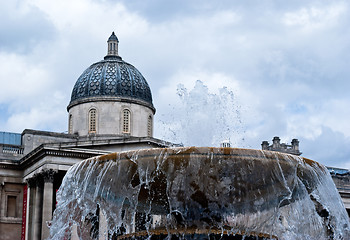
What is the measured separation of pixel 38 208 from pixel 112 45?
13.6 metres

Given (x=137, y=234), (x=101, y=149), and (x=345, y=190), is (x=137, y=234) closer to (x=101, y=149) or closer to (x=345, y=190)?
(x=101, y=149)

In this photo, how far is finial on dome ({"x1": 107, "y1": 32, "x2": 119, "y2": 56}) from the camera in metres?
45.7

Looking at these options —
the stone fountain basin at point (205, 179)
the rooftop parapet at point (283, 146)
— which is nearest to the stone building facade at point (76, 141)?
the rooftop parapet at point (283, 146)

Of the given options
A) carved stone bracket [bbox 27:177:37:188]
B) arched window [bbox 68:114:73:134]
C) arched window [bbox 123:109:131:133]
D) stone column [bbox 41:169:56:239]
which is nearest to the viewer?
stone column [bbox 41:169:56:239]

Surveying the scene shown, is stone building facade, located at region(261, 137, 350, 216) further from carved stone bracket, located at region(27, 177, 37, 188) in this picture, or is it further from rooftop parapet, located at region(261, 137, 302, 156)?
carved stone bracket, located at region(27, 177, 37, 188)

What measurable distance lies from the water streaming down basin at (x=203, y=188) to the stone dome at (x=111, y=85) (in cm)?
2738

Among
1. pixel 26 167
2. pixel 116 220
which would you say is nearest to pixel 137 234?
pixel 116 220

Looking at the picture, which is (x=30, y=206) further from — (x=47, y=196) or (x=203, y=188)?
(x=203, y=188)

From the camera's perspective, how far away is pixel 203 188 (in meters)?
13.5

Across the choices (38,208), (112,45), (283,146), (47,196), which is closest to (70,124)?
(112,45)

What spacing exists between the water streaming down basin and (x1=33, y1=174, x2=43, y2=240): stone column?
21984mm

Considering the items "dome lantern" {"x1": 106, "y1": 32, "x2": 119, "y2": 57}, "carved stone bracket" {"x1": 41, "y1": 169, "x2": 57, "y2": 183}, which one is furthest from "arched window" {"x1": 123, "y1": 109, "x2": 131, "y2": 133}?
"carved stone bracket" {"x1": 41, "y1": 169, "x2": 57, "y2": 183}

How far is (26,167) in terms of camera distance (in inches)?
1554

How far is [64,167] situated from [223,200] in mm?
24088
